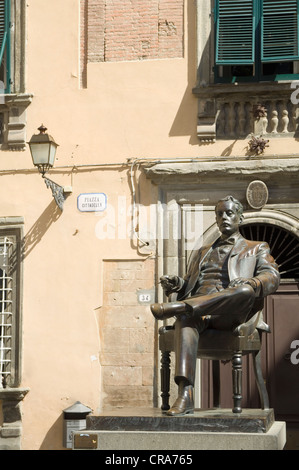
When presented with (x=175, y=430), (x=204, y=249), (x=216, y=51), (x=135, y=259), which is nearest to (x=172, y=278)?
(x=204, y=249)

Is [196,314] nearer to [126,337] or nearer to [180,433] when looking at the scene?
[180,433]

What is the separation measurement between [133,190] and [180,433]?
16.5 ft

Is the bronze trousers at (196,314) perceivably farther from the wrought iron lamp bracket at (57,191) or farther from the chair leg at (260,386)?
Result: the wrought iron lamp bracket at (57,191)

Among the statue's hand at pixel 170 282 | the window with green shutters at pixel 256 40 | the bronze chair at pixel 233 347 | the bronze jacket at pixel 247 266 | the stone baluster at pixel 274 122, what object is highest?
the window with green shutters at pixel 256 40

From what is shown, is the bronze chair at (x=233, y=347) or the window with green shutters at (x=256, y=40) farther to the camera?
the window with green shutters at (x=256, y=40)

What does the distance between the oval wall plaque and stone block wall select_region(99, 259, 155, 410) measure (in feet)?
4.28

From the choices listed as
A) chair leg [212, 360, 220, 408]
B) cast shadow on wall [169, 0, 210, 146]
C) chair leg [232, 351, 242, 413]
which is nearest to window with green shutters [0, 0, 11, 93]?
cast shadow on wall [169, 0, 210, 146]

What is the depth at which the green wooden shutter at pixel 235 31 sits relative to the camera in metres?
11.2

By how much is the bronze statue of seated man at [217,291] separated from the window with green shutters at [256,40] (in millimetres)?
3815

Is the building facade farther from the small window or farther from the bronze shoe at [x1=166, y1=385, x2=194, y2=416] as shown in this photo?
the bronze shoe at [x1=166, y1=385, x2=194, y2=416]

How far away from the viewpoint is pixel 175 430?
6812 mm

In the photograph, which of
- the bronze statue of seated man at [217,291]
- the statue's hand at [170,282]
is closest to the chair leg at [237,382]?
the bronze statue of seated man at [217,291]

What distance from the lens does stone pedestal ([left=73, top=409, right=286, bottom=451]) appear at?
6.67 metres
